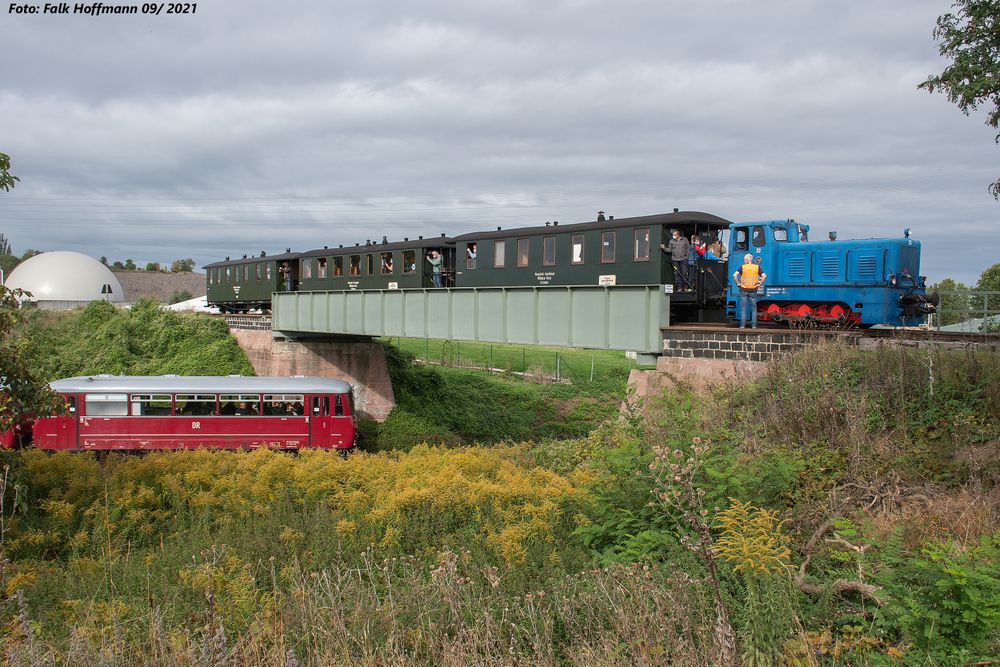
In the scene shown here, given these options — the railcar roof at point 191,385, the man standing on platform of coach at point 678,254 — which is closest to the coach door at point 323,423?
the railcar roof at point 191,385

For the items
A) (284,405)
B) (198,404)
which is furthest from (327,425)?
(198,404)

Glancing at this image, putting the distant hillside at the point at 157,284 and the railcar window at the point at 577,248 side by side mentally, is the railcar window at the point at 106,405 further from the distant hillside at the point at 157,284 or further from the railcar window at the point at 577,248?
the distant hillside at the point at 157,284

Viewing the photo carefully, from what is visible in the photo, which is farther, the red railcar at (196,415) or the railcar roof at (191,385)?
the railcar roof at (191,385)

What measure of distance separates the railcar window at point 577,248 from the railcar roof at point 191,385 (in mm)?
7968

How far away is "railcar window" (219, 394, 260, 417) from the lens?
20.4 metres

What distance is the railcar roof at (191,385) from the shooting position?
20.0 metres

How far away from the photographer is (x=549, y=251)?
846 inches

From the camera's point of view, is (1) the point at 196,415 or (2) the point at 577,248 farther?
(2) the point at 577,248

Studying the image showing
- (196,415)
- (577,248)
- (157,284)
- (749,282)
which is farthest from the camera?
(157,284)

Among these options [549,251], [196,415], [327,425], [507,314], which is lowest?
[327,425]

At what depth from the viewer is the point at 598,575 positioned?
6184 mm

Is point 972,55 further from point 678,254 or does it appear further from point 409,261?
point 409,261

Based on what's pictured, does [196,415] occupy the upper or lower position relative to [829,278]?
lower

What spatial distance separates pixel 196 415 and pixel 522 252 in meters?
10.9
